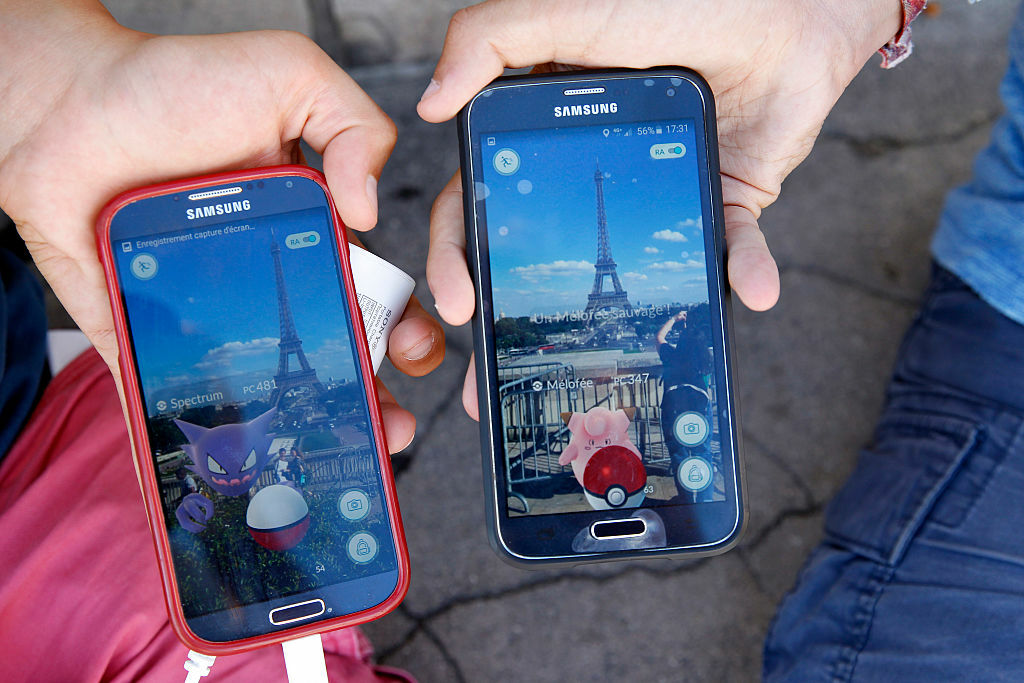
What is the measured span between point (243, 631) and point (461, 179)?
2.10 ft

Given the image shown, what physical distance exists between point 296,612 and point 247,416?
0.26 meters

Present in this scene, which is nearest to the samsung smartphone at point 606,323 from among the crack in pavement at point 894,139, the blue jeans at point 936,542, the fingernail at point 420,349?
the fingernail at point 420,349

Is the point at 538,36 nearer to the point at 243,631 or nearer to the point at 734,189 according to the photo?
the point at 734,189

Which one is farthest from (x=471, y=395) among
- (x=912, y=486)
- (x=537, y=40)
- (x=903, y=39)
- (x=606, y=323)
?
(x=903, y=39)

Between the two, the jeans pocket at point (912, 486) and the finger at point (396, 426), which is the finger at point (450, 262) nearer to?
the finger at point (396, 426)

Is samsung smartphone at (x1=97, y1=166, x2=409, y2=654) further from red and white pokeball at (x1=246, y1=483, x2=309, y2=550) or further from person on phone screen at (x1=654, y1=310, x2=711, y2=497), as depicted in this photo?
person on phone screen at (x1=654, y1=310, x2=711, y2=497)

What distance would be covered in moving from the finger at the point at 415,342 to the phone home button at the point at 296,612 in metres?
0.33

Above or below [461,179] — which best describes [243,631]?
below

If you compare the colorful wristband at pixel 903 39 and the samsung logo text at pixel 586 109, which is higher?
the colorful wristband at pixel 903 39

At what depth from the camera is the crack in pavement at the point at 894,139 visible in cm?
157

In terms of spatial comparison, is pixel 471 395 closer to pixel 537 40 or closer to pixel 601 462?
pixel 601 462

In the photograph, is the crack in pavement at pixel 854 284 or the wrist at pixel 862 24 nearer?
the wrist at pixel 862 24

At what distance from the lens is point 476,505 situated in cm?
147

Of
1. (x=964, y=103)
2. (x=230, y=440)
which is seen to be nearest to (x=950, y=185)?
(x=964, y=103)
